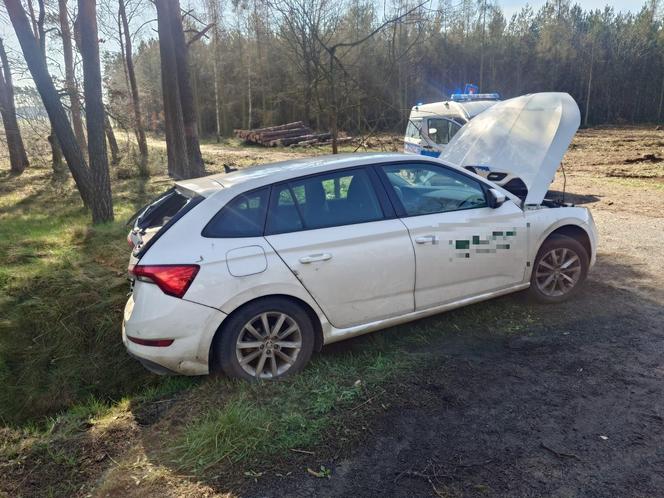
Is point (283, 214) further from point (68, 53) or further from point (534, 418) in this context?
point (68, 53)

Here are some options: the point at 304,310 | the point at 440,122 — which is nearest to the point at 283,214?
the point at 304,310

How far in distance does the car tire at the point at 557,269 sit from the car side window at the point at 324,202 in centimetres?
182

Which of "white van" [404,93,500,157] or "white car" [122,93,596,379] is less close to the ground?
"white van" [404,93,500,157]

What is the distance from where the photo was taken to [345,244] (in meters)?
3.67

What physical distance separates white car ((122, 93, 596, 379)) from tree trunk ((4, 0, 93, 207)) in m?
6.44

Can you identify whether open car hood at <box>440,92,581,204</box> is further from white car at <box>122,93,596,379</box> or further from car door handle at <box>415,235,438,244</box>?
car door handle at <box>415,235,438,244</box>

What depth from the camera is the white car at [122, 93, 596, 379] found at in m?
3.35

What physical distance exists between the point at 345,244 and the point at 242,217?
2.52 feet

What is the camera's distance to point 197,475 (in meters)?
2.70

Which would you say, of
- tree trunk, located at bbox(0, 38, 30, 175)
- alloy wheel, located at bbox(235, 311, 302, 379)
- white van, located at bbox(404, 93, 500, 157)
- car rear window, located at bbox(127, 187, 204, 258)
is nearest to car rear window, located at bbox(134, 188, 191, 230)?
car rear window, located at bbox(127, 187, 204, 258)

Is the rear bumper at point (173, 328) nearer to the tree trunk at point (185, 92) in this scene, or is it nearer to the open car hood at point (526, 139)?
the open car hood at point (526, 139)

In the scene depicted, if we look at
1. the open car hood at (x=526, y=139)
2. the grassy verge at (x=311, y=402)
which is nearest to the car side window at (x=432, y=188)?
the open car hood at (x=526, y=139)

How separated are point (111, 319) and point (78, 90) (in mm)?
9239

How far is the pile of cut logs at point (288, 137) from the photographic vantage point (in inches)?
1188
